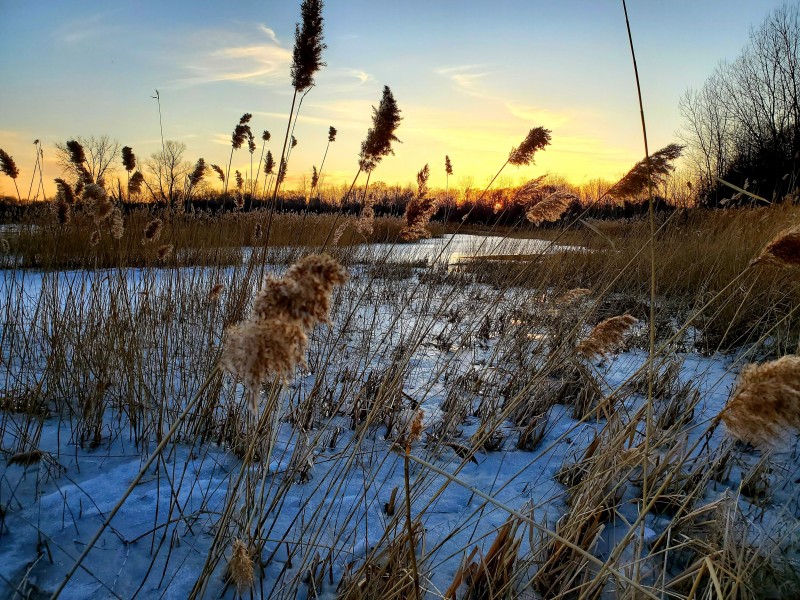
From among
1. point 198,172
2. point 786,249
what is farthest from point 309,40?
point 198,172

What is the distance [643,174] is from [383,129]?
1.21m

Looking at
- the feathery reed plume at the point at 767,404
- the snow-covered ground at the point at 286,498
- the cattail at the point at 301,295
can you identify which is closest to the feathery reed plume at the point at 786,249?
the feathery reed plume at the point at 767,404

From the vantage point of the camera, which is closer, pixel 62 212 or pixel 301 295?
pixel 301 295

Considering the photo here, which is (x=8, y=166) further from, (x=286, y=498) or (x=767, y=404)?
(x=767, y=404)

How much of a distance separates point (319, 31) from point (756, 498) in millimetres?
2828

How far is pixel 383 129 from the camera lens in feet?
7.11

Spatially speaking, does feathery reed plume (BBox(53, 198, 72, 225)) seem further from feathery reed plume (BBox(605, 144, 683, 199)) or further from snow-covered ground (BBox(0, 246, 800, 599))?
feathery reed plume (BBox(605, 144, 683, 199))

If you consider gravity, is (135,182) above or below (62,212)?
above

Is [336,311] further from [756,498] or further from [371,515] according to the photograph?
[756,498]

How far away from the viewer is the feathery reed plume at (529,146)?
9.36 ft

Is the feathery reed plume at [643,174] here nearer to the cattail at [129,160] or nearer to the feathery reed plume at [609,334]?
the feathery reed plume at [609,334]

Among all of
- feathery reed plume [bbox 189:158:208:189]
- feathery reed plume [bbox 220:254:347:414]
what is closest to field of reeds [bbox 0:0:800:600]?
feathery reed plume [bbox 220:254:347:414]

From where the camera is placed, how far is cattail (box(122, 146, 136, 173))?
149 inches

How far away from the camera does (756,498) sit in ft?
6.93
